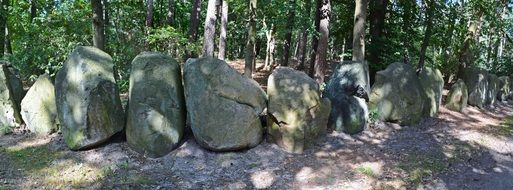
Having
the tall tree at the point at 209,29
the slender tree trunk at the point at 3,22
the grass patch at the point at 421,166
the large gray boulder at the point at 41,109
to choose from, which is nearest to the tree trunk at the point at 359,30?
the grass patch at the point at 421,166

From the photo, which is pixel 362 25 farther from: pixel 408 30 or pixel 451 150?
pixel 408 30

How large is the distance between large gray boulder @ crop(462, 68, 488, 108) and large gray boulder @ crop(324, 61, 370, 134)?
5.78 metres

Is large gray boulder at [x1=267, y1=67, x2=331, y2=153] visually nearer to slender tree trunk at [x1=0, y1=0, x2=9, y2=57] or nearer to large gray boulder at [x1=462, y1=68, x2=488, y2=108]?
large gray boulder at [x1=462, y1=68, x2=488, y2=108]

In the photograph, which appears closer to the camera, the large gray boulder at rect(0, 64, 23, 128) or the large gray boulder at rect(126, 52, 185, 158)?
the large gray boulder at rect(126, 52, 185, 158)

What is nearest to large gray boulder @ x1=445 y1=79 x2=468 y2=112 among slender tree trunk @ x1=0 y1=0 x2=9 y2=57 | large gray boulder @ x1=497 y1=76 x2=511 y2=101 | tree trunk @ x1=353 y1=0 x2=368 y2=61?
tree trunk @ x1=353 y1=0 x2=368 y2=61

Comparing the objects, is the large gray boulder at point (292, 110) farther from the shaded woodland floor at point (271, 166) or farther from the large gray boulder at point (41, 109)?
the large gray boulder at point (41, 109)

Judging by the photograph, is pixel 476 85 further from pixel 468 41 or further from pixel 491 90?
pixel 468 41

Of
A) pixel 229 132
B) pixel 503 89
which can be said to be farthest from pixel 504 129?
pixel 503 89

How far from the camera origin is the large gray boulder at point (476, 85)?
12906 mm

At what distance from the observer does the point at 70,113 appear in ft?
22.7

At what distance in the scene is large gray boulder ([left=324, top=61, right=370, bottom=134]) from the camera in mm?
8281

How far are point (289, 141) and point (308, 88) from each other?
3.30 feet

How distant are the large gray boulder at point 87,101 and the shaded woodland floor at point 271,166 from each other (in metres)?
0.29

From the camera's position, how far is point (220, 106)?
6859 millimetres
